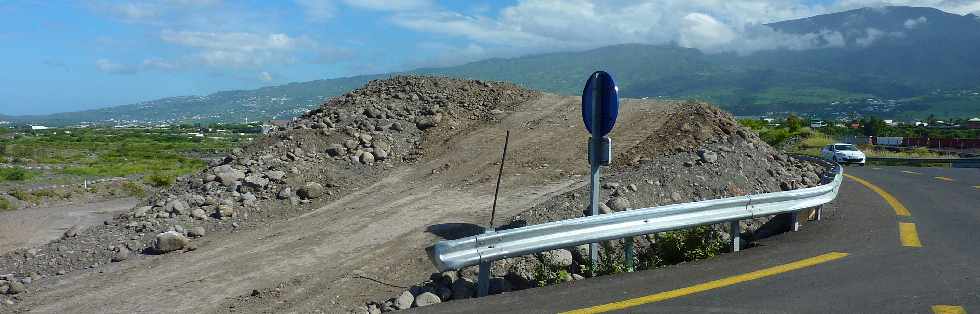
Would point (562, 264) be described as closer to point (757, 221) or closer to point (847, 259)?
point (847, 259)

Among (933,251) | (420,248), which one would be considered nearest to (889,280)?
(933,251)

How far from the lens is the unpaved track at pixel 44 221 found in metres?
20.9

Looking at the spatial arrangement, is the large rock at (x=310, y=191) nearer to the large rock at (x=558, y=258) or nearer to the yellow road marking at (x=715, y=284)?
the large rock at (x=558, y=258)

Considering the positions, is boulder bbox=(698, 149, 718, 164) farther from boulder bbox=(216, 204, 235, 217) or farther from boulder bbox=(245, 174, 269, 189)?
boulder bbox=(216, 204, 235, 217)

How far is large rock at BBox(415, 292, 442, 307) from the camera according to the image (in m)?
7.41

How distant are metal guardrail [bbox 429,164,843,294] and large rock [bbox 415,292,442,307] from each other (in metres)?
0.67

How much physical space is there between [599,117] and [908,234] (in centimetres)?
471

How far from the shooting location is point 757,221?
11.1 metres

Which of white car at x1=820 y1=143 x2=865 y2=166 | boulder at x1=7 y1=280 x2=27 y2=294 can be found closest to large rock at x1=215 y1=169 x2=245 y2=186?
boulder at x1=7 y1=280 x2=27 y2=294

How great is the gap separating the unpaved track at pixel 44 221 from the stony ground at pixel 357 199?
7501 millimetres

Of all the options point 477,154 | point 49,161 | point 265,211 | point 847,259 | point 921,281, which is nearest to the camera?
point 921,281

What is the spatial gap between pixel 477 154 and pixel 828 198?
28.2 feet

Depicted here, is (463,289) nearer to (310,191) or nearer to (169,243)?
(169,243)

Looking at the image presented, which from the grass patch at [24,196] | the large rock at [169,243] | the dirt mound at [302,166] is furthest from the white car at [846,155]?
the grass patch at [24,196]
